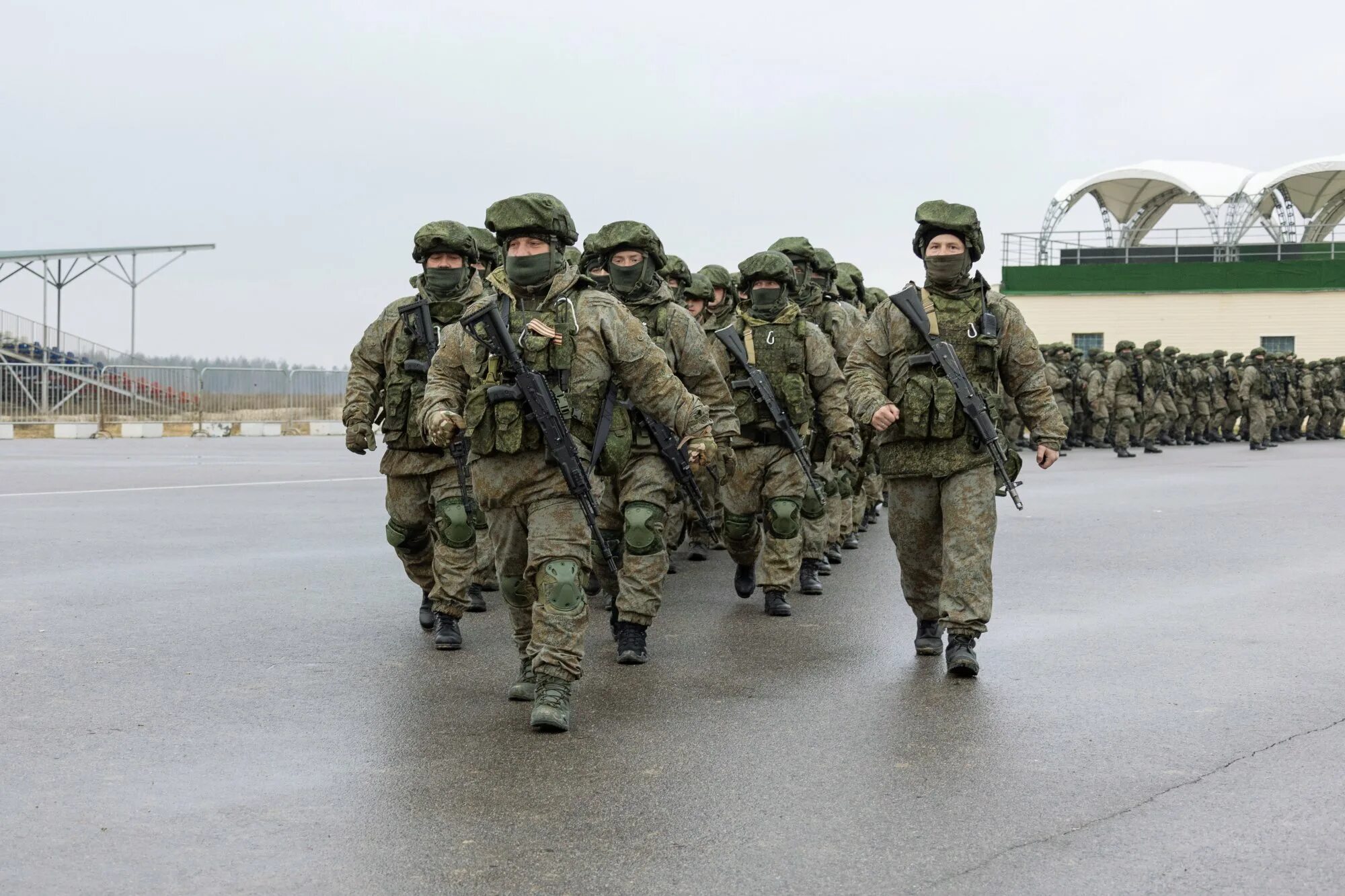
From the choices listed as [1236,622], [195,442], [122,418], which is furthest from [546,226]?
[122,418]

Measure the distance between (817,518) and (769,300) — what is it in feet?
4.41

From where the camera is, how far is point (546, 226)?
19.6 ft

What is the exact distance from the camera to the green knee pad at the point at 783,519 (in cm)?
883

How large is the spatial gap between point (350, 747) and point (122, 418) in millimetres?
28824

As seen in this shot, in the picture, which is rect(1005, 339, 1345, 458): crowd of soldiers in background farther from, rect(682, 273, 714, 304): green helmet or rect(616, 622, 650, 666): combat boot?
rect(616, 622, 650, 666): combat boot

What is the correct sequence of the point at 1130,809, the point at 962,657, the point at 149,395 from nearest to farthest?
1. the point at 1130,809
2. the point at 962,657
3. the point at 149,395

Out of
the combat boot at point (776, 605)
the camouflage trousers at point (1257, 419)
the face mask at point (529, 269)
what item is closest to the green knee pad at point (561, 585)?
the face mask at point (529, 269)

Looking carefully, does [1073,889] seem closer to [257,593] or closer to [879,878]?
[879,878]

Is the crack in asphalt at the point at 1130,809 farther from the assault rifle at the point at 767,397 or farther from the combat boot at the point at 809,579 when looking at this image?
the combat boot at the point at 809,579

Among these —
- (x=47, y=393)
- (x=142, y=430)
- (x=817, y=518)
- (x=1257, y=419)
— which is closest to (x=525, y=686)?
(x=817, y=518)

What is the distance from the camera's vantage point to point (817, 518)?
9.63 meters

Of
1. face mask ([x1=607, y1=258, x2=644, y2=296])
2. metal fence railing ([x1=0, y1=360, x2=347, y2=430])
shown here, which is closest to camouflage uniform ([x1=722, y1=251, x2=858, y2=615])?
face mask ([x1=607, y1=258, x2=644, y2=296])

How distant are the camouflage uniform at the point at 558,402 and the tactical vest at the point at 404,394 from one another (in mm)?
1533

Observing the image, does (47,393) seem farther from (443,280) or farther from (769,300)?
(443,280)
